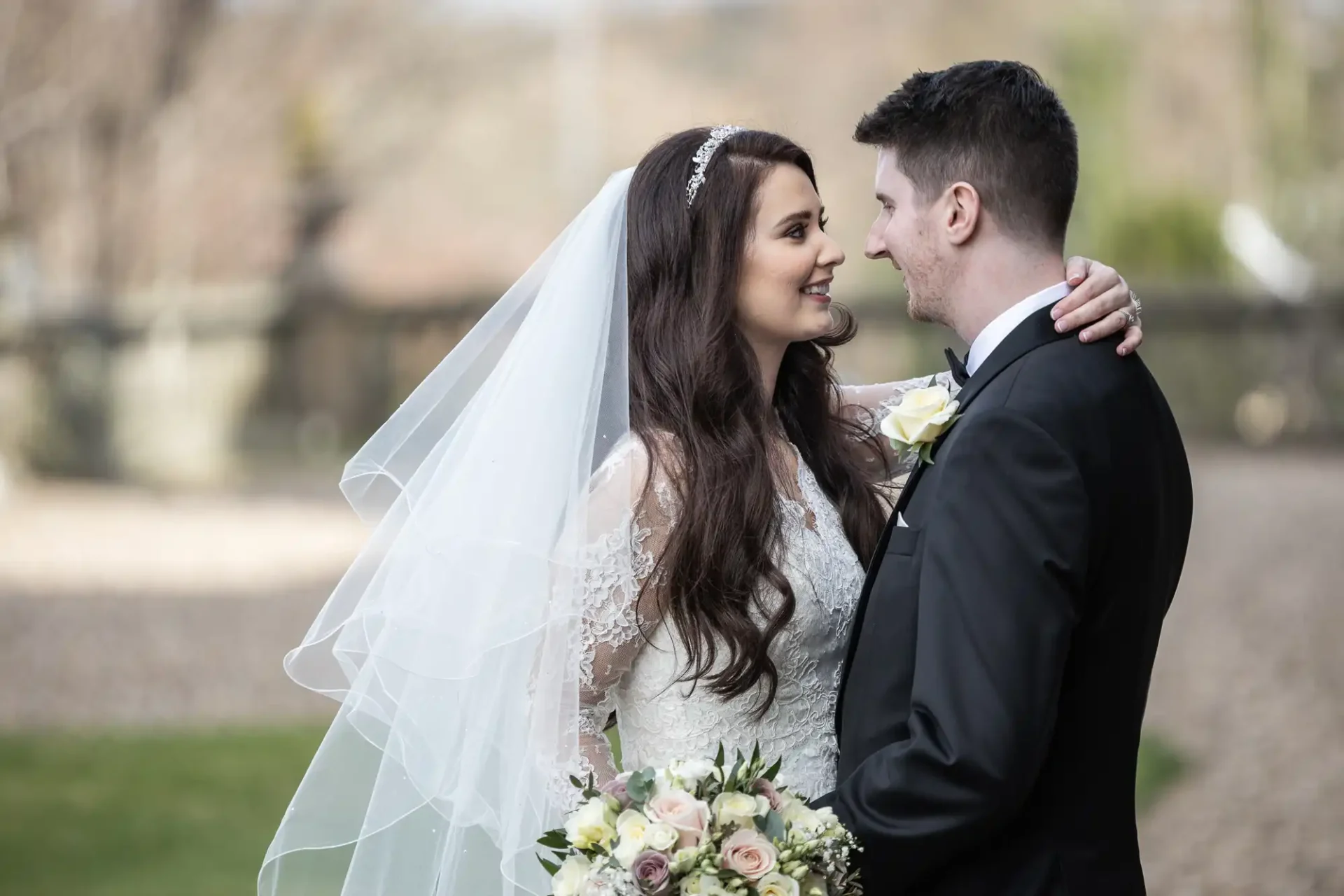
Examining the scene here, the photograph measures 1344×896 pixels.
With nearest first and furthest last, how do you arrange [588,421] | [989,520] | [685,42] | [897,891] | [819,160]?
1. [989,520]
2. [897,891]
3. [588,421]
4. [819,160]
5. [685,42]

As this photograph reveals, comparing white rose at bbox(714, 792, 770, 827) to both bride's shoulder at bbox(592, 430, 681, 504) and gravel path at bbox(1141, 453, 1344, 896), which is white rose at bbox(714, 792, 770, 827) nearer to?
bride's shoulder at bbox(592, 430, 681, 504)

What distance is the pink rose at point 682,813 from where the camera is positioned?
7.25 ft

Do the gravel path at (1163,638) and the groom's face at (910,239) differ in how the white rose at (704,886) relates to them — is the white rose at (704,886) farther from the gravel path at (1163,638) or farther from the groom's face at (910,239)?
the gravel path at (1163,638)

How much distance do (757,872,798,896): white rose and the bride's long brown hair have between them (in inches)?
31.2

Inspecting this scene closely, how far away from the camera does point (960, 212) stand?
8.17 feet

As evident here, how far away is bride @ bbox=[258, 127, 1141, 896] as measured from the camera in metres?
2.81

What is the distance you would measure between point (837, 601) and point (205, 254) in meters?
20.2

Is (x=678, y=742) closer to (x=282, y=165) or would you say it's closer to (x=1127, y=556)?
(x=1127, y=556)

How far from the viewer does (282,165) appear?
21656 millimetres

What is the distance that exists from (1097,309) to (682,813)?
1054 millimetres

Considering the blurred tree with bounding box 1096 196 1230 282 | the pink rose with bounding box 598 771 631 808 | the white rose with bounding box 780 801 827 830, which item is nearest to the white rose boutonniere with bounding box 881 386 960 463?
the white rose with bounding box 780 801 827 830

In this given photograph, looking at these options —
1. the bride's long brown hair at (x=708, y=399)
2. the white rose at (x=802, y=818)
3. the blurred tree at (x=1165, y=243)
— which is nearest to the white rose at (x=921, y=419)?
the bride's long brown hair at (x=708, y=399)

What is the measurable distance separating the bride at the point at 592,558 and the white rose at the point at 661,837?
66 cm

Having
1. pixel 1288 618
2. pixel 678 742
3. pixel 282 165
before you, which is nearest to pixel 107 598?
pixel 1288 618
